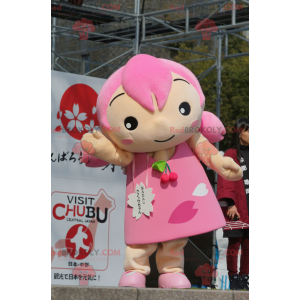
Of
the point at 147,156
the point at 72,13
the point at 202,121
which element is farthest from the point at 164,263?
the point at 72,13

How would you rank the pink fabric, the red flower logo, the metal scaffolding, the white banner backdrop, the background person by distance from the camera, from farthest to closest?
the metal scaffolding
the red flower logo
the white banner backdrop
the background person
the pink fabric

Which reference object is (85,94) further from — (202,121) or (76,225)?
(202,121)

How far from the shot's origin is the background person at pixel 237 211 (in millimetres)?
3510

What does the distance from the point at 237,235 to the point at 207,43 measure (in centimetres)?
415

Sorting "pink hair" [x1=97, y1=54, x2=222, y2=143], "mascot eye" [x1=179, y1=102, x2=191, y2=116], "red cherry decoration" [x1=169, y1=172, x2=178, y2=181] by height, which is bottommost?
"red cherry decoration" [x1=169, y1=172, x2=178, y2=181]

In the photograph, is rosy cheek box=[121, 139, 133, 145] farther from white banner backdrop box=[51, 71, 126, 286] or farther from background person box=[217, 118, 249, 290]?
white banner backdrop box=[51, 71, 126, 286]

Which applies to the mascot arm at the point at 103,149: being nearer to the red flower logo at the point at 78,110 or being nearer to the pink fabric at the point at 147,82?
the pink fabric at the point at 147,82

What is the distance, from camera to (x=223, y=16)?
5.05 metres

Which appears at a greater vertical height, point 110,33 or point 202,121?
point 110,33

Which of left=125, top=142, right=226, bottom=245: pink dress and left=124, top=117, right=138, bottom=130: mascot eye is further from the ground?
left=124, top=117, right=138, bottom=130: mascot eye

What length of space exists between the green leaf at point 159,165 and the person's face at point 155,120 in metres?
0.08

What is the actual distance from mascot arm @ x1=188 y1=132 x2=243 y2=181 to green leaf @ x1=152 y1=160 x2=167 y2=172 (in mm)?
269

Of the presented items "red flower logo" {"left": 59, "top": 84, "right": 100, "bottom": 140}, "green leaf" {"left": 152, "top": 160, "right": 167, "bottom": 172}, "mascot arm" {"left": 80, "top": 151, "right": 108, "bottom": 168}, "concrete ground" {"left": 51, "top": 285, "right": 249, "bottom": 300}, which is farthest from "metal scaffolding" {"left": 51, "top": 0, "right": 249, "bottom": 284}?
"concrete ground" {"left": 51, "top": 285, "right": 249, "bottom": 300}

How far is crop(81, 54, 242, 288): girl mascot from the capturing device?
271 cm
